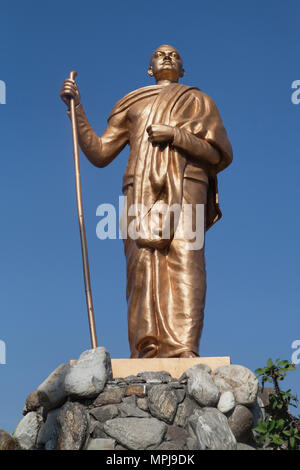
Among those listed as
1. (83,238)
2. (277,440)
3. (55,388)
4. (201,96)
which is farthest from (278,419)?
(201,96)

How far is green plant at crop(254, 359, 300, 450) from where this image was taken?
513 centimetres

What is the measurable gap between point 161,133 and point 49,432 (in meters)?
3.54

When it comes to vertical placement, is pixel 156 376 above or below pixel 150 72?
below

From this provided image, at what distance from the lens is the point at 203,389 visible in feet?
17.1

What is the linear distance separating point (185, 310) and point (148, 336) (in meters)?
0.47

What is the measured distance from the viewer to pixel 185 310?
6.88 m

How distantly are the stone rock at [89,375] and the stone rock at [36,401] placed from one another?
0.69ft

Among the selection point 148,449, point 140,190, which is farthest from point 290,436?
point 140,190

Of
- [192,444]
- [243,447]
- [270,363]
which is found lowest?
[243,447]

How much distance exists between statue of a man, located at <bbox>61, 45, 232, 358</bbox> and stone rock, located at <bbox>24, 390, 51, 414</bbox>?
1556 mm

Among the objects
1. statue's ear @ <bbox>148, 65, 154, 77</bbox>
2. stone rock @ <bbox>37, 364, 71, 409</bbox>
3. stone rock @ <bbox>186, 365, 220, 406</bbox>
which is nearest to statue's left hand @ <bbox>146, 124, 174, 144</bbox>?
statue's ear @ <bbox>148, 65, 154, 77</bbox>

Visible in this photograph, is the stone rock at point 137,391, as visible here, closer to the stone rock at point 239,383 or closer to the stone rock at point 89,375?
the stone rock at point 89,375

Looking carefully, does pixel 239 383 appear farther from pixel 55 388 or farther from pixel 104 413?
pixel 55 388
